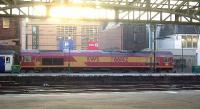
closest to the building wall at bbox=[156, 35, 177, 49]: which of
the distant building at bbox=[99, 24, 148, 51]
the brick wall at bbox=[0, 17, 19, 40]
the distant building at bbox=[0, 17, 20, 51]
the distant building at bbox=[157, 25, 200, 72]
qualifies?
the distant building at bbox=[157, 25, 200, 72]

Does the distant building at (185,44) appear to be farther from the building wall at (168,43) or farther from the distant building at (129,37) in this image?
the distant building at (129,37)

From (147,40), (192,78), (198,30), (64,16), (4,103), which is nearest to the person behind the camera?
(4,103)

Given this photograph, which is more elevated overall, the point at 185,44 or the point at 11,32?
the point at 11,32

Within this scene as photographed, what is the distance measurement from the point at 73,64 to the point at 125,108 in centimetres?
3828

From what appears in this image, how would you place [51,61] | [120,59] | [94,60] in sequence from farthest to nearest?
1. [120,59]
2. [94,60]
3. [51,61]

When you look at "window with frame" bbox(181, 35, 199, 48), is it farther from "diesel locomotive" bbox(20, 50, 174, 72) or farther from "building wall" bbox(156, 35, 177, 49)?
"diesel locomotive" bbox(20, 50, 174, 72)

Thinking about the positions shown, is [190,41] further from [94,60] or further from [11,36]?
[11,36]

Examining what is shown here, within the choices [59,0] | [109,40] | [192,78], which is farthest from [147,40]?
[59,0]

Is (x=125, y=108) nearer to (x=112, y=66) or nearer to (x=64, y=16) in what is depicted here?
(x=64, y=16)

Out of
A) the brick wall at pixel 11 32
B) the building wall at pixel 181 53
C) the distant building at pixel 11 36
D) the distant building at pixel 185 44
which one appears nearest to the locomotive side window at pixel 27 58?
the distant building at pixel 11 36

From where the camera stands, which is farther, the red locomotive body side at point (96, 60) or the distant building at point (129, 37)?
the distant building at point (129, 37)

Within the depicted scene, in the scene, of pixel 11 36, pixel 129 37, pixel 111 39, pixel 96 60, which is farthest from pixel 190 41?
pixel 11 36

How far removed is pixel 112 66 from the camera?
188 ft

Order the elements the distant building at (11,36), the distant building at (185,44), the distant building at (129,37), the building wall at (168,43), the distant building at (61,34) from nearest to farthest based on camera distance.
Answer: the distant building at (11,36)
the distant building at (185,44)
the building wall at (168,43)
the distant building at (129,37)
the distant building at (61,34)
